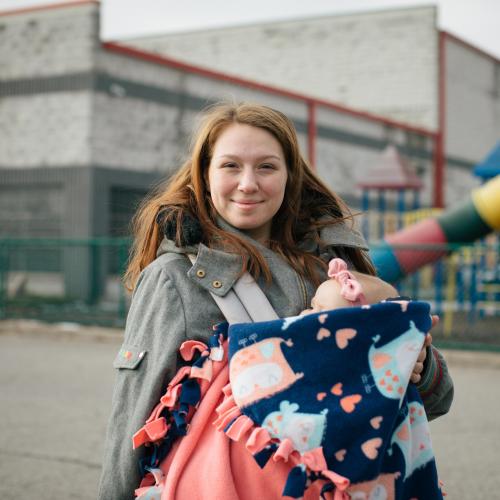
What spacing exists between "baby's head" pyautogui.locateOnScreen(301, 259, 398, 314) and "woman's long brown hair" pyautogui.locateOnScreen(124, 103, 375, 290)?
18 cm

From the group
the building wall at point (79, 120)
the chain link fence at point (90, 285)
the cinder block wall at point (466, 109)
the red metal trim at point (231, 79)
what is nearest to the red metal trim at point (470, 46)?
the cinder block wall at point (466, 109)

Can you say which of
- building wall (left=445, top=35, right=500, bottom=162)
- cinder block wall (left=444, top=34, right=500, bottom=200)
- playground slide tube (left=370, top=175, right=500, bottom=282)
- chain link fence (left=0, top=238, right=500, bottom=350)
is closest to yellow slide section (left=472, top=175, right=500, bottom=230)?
playground slide tube (left=370, top=175, right=500, bottom=282)

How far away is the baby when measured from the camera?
84.0 inches

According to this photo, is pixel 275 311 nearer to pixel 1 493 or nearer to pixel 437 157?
pixel 1 493

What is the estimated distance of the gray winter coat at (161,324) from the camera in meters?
2.22

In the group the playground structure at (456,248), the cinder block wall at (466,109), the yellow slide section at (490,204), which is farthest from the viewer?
the cinder block wall at (466,109)

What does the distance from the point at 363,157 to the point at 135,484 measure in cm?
2294

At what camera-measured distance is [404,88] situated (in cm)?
2762

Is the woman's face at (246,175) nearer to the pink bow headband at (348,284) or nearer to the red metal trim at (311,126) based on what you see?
the pink bow headband at (348,284)

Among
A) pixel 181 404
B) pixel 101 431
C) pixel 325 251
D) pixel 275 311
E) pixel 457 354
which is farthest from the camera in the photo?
pixel 457 354

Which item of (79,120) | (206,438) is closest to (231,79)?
(79,120)

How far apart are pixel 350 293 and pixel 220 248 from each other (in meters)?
0.44

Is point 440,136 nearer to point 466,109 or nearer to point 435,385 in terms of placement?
point 466,109

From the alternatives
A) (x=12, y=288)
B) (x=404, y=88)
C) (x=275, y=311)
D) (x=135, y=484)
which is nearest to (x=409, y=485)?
(x=275, y=311)
